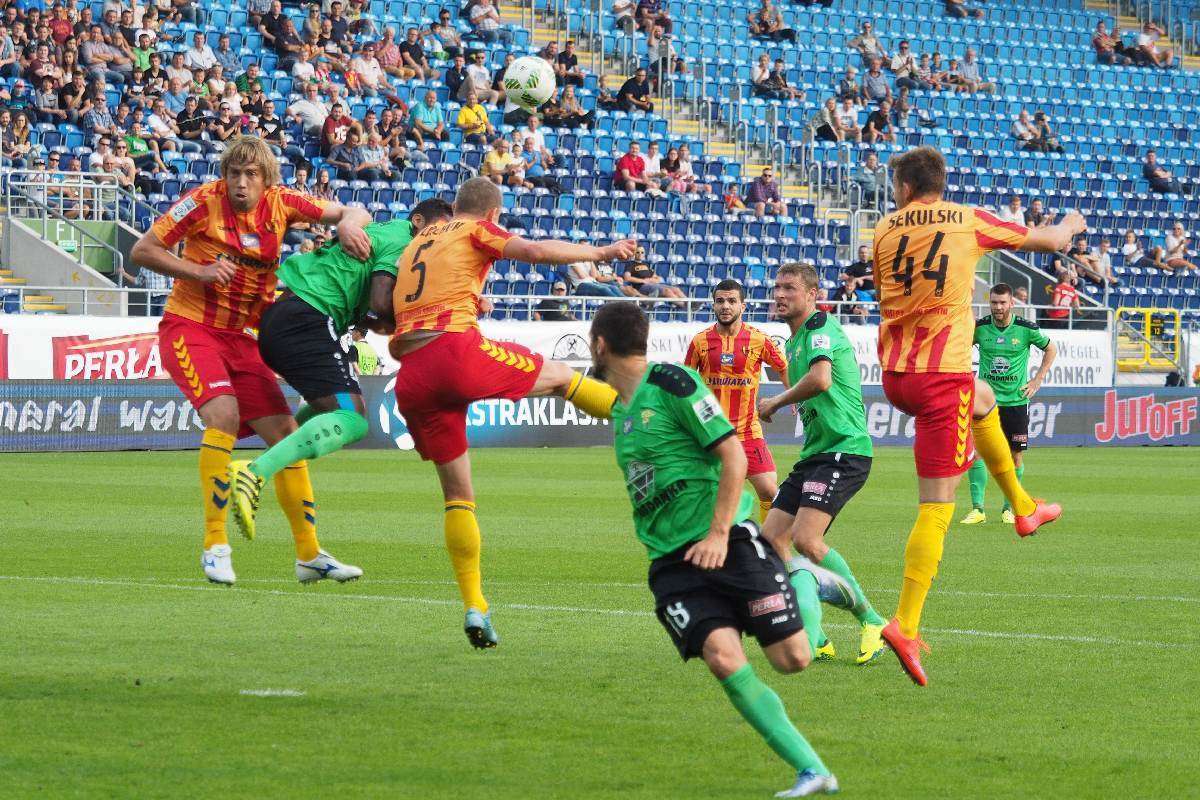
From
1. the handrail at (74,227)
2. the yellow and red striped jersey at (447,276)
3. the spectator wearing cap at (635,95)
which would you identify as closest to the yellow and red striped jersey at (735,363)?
the yellow and red striped jersey at (447,276)

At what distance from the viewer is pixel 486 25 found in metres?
35.3

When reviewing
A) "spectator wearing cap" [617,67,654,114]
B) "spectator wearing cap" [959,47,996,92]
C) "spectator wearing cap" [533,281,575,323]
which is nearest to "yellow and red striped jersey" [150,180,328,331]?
"spectator wearing cap" [533,281,575,323]

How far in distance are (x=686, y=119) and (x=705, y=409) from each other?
32602mm

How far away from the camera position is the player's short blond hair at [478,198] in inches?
359

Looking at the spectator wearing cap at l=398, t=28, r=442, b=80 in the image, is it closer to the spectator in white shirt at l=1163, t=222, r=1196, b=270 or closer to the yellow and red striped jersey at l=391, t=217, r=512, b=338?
the spectator in white shirt at l=1163, t=222, r=1196, b=270

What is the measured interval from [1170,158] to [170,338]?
37597 millimetres

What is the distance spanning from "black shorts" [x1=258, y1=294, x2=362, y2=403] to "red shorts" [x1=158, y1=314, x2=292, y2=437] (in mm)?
225

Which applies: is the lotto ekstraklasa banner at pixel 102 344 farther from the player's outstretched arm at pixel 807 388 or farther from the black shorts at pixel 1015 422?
the player's outstretched arm at pixel 807 388

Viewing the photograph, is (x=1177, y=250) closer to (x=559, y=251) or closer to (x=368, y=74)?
(x=368, y=74)

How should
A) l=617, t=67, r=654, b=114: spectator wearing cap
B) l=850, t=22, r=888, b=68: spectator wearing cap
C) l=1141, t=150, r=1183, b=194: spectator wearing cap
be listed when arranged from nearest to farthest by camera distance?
l=617, t=67, r=654, b=114: spectator wearing cap, l=850, t=22, r=888, b=68: spectator wearing cap, l=1141, t=150, r=1183, b=194: spectator wearing cap

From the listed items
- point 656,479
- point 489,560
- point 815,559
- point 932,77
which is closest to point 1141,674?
point 815,559

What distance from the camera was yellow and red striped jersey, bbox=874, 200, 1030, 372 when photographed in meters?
8.88

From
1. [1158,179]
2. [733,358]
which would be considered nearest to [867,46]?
[1158,179]

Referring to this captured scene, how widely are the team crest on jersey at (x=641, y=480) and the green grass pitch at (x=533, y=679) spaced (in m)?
0.94
